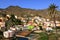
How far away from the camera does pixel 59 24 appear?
91938 millimetres

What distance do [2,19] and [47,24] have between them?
22.8 m

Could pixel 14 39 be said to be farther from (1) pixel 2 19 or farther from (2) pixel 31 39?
(1) pixel 2 19

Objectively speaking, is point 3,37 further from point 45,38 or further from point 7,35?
point 45,38

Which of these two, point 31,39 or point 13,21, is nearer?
point 31,39

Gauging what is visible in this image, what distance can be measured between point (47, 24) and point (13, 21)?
725 inches

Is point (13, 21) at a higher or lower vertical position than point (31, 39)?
higher

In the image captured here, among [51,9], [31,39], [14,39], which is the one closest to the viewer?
[14,39]

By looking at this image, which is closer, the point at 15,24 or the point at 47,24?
the point at 15,24

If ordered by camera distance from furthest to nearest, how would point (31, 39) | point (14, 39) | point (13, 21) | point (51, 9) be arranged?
point (13, 21) → point (51, 9) → point (31, 39) → point (14, 39)

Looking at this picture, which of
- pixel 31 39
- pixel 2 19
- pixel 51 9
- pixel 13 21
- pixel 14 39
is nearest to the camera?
pixel 14 39

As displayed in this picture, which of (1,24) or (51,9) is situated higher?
(51,9)

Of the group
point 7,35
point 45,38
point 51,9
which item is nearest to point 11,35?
point 7,35

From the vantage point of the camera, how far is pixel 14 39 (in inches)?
2069

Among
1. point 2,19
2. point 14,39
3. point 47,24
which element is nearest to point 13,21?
point 2,19
